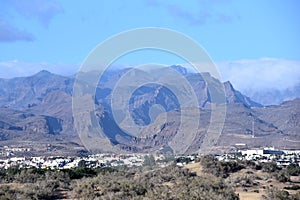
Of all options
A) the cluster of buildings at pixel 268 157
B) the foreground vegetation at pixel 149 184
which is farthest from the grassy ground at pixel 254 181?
→ the cluster of buildings at pixel 268 157

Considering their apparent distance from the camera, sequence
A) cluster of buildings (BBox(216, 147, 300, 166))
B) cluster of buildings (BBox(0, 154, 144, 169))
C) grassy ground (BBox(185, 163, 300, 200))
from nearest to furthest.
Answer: grassy ground (BBox(185, 163, 300, 200)), cluster of buildings (BBox(0, 154, 144, 169)), cluster of buildings (BBox(216, 147, 300, 166))

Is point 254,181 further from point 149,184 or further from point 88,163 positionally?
point 88,163

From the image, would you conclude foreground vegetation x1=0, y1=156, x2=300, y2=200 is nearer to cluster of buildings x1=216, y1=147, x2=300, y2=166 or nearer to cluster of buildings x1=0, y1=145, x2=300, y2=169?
cluster of buildings x1=0, y1=145, x2=300, y2=169

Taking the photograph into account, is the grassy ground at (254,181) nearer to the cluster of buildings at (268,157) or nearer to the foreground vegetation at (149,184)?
the foreground vegetation at (149,184)

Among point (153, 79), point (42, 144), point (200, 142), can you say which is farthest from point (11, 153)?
point (153, 79)

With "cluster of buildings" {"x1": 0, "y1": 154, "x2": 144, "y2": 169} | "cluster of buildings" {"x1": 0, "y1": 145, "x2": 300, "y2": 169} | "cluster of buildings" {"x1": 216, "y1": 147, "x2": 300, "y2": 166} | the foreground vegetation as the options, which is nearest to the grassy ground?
the foreground vegetation

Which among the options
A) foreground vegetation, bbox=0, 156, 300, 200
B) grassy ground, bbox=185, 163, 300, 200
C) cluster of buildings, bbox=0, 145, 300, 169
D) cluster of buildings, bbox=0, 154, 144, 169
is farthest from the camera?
cluster of buildings, bbox=0, 154, 144, 169

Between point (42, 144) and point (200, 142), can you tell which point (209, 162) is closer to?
point (200, 142)

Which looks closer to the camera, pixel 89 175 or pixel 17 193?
pixel 17 193
